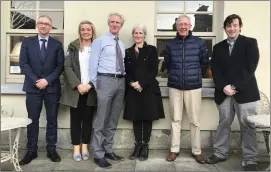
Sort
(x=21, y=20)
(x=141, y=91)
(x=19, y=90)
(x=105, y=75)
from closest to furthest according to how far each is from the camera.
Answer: (x=105, y=75) < (x=141, y=91) < (x=19, y=90) < (x=21, y=20)

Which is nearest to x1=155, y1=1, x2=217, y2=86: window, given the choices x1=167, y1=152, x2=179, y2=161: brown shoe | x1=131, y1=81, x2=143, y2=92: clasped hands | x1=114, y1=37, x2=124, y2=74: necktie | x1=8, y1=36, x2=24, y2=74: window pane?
x1=131, y1=81, x2=143, y2=92: clasped hands

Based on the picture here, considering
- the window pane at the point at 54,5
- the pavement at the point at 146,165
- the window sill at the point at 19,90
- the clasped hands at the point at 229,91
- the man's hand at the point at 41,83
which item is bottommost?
the pavement at the point at 146,165

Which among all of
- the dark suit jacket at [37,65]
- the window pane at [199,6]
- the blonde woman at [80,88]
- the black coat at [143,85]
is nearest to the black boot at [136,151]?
the black coat at [143,85]

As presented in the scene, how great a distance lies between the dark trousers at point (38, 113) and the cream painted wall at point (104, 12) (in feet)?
3.93

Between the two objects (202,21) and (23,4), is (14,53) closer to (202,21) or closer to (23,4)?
(23,4)

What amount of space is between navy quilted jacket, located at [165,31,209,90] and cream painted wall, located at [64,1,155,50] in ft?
2.66

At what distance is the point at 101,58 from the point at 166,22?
151cm

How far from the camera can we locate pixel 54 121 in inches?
190

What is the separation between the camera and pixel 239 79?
4434mm

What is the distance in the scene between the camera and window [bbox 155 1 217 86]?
18.1ft

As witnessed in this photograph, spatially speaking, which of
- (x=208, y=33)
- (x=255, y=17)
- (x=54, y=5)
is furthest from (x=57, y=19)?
(x=255, y=17)

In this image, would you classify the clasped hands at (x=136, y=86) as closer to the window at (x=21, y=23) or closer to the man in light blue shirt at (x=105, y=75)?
the man in light blue shirt at (x=105, y=75)

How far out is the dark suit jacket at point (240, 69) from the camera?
438cm

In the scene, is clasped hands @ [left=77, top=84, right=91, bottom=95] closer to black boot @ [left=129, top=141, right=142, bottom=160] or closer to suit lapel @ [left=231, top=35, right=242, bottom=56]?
black boot @ [left=129, top=141, right=142, bottom=160]
